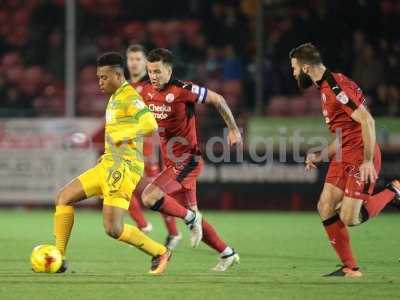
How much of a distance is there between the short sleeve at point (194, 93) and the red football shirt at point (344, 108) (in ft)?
3.92

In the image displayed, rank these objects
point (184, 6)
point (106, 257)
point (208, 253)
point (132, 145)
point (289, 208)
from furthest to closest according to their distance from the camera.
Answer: point (184, 6)
point (289, 208)
point (208, 253)
point (106, 257)
point (132, 145)

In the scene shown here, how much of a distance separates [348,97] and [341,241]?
128cm

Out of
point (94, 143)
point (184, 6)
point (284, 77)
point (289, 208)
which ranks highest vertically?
point (184, 6)

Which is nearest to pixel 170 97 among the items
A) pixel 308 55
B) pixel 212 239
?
pixel 212 239

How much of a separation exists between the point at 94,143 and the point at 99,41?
11.1 feet

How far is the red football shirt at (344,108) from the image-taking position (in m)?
8.31

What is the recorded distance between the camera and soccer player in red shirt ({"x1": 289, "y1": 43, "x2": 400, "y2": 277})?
8.34 m

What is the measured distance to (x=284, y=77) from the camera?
17.9 meters

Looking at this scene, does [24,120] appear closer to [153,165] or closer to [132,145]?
[153,165]

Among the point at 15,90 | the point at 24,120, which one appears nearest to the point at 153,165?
the point at 24,120

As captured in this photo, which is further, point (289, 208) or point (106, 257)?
point (289, 208)

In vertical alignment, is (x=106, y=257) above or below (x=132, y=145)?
below

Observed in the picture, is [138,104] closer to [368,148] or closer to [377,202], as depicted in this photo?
[368,148]

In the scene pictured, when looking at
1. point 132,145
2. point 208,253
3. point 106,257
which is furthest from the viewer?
point 208,253
